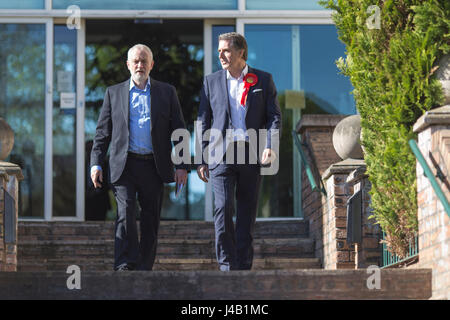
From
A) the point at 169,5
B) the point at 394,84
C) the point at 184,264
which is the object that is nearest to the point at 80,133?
the point at 169,5

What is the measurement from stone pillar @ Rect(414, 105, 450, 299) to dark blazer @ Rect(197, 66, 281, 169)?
43.3 inches

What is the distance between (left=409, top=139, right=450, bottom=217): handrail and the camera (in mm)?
6738

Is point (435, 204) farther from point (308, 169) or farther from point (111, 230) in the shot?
point (111, 230)

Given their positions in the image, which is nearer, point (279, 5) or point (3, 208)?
point (3, 208)

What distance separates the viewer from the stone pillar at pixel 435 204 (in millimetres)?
6863

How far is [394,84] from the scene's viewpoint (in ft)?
25.8

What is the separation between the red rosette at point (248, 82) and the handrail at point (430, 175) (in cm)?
130

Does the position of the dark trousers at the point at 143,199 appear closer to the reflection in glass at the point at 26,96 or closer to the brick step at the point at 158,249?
the brick step at the point at 158,249

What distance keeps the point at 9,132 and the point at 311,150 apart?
131 inches

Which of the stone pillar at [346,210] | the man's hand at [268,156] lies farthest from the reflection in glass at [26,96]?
the man's hand at [268,156]

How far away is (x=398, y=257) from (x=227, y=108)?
1900 mm

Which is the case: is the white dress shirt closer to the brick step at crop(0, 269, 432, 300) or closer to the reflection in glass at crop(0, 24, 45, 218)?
the brick step at crop(0, 269, 432, 300)
